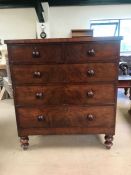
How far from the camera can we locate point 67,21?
4.98 meters

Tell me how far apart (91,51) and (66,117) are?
0.61 m

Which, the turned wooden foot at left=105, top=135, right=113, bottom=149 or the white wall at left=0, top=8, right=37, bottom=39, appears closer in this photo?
the turned wooden foot at left=105, top=135, right=113, bottom=149

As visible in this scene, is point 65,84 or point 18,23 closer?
point 65,84

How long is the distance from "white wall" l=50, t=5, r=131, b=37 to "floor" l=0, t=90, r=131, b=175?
3.41 meters

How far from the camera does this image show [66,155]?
1764 millimetres

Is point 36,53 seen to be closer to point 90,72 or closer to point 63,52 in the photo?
point 63,52

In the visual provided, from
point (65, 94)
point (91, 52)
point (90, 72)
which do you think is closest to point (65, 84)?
point (65, 94)

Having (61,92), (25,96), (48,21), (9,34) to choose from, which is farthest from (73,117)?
(9,34)

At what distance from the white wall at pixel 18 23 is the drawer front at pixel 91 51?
373cm

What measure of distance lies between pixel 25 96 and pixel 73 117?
0.46 metres

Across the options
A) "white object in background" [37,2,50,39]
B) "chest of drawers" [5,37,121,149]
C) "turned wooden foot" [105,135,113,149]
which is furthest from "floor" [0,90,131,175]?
"white object in background" [37,2,50,39]

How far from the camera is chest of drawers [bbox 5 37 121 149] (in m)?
1.58

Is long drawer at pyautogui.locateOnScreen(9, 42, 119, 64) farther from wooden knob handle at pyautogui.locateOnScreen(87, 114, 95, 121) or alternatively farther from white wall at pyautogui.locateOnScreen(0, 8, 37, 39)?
white wall at pyautogui.locateOnScreen(0, 8, 37, 39)

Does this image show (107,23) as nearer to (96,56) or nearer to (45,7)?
(45,7)
